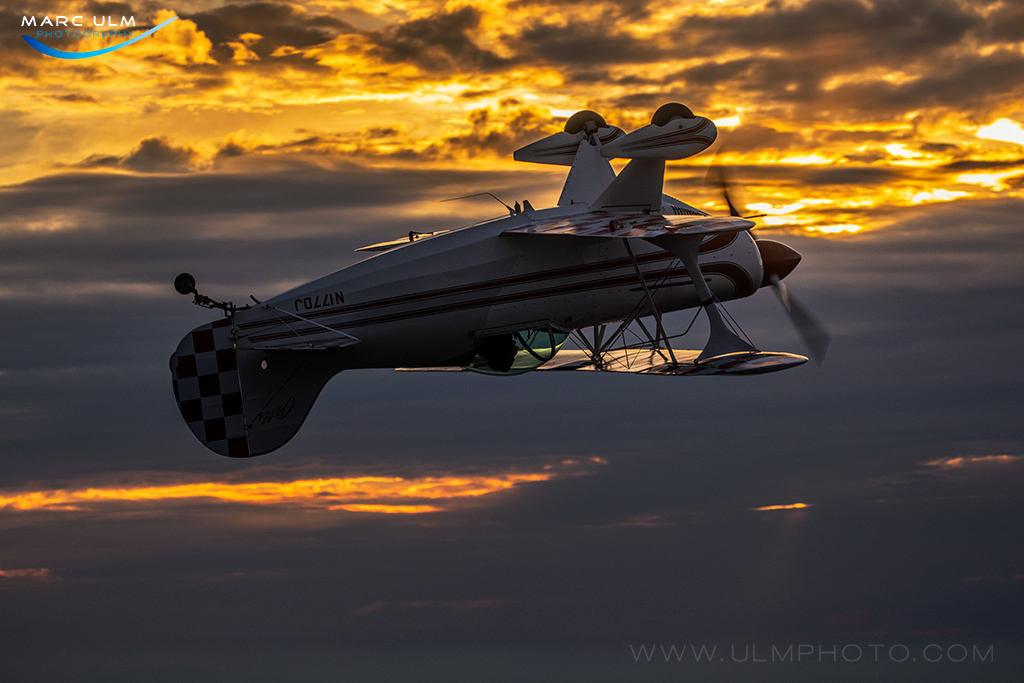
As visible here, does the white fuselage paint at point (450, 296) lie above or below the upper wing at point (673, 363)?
above

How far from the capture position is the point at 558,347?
87.4 feet

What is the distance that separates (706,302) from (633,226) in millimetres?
2303

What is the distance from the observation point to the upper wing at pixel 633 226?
2253 centimetres

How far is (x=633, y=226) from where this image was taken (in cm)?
2341

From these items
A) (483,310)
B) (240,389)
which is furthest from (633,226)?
(240,389)

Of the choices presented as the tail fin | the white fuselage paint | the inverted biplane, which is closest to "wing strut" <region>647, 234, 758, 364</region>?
the inverted biplane

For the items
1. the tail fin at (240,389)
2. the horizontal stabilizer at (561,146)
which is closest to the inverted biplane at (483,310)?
the tail fin at (240,389)

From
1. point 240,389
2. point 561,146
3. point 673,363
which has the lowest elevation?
point 673,363

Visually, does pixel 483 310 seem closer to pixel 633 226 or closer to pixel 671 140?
pixel 633 226

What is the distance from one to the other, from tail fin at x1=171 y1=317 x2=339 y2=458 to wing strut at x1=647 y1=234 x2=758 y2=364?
763 centimetres

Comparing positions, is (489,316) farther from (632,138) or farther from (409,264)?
(632,138)

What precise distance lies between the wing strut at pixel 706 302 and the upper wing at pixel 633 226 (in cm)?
44

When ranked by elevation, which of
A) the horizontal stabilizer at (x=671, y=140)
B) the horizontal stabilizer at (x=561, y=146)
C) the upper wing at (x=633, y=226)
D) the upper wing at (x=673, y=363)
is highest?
the horizontal stabilizer at (x=561, y=146)

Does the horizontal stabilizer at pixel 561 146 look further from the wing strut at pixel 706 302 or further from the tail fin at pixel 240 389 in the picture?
the tail fin at pixel 240 389
